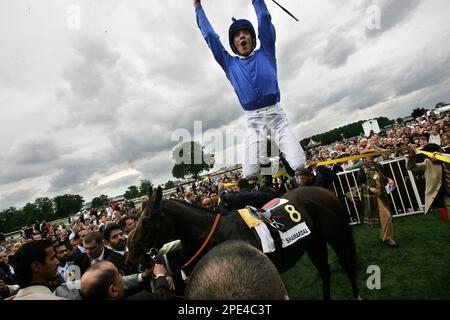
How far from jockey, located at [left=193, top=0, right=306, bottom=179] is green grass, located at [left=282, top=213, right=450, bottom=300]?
8.39ft

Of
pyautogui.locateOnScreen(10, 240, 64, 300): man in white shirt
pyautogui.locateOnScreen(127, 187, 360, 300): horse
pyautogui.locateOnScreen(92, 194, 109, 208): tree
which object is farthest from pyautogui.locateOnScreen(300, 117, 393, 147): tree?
pyautogui.locateOnScreen(10, 240, 64, 300): man in white shirt

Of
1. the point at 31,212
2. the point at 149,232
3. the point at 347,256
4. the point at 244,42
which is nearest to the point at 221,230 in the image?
the point at 149,232

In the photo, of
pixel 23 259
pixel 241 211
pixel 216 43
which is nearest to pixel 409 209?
pixel 241 211

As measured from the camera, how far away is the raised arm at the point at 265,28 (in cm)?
371

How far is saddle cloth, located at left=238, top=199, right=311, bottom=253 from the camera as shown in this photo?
314 cm

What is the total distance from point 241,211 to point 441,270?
11.8 feet

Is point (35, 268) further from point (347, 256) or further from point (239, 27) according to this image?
point (347, 256)

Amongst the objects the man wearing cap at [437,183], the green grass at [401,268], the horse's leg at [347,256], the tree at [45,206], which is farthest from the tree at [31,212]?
the man wearing cap at [437,183]

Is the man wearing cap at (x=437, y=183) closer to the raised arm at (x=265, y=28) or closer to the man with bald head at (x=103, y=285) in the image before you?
the raised arm at (x=265, y=28)

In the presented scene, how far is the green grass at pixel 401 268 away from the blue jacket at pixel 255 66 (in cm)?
345

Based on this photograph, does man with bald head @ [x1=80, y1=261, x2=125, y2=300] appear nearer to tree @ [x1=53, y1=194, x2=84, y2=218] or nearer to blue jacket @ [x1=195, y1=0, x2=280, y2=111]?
blue jacket @ [x1=195, y1=0, x2=280, y2=111]

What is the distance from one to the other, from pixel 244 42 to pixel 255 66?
0.47 m

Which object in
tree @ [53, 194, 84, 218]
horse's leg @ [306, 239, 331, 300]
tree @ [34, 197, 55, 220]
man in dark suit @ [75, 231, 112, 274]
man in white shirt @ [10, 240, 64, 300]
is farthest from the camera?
tree @ [53, 194, 84, 218]
